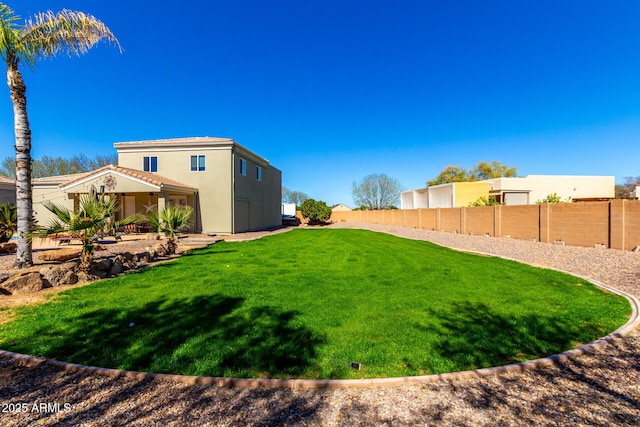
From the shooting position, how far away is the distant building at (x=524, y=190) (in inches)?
1379

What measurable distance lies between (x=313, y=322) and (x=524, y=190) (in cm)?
4028

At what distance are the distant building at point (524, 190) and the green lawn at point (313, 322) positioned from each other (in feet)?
95.7

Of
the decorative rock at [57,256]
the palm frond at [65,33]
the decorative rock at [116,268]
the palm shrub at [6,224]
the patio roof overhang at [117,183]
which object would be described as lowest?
the decorative rock at [116,268]

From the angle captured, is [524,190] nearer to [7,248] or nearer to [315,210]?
[315,210]

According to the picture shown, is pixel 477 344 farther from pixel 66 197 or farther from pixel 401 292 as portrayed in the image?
pixel 66 197

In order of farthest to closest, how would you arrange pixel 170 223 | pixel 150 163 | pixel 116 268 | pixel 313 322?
pixel 150 163 < pixel 170 223 < pixel 116 268 < pixel 313 322

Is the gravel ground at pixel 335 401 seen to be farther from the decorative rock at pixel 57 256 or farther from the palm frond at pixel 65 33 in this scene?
the palm frond at pixel 65 33

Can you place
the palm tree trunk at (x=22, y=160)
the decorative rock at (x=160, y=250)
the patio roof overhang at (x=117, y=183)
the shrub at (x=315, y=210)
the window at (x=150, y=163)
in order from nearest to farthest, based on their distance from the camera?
the palm tree trunk at (x=22, y=160), the decorative rock at (x=160, y=250), the patio roof overhang at (x=117, y=183), the window at (x=150, y=163), the shrub at (x=315, y=210)

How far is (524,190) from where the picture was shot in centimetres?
3619

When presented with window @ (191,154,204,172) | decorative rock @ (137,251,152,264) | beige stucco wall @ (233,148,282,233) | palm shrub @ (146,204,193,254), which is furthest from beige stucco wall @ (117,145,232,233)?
decorative rock @ (137,251,152,264)

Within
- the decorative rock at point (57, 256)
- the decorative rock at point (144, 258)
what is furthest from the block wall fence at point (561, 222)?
the decorative rock at point (57, 256)

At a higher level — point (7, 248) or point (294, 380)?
point (7, 248)

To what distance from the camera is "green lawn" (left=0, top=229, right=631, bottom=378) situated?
3.51m

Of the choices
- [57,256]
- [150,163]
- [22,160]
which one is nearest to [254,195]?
[150,163]
